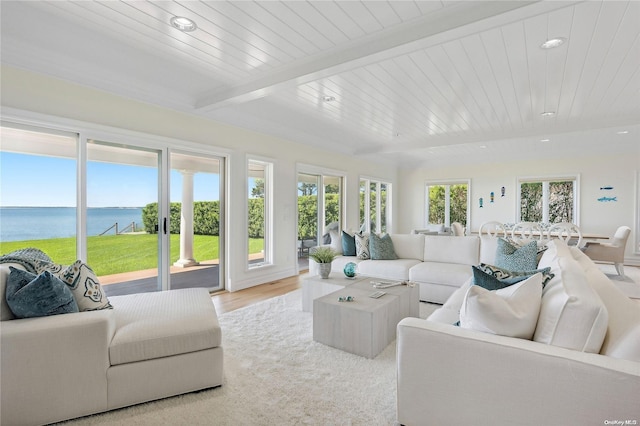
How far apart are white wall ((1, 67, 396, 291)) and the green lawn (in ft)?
3.40

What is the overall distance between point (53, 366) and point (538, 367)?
2.41m

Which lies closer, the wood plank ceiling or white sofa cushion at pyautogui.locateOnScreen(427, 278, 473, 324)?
white sofa cushion at pyautogui.locateOnScreen(427, 278, 473, 324)

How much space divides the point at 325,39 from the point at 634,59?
9.68 feet

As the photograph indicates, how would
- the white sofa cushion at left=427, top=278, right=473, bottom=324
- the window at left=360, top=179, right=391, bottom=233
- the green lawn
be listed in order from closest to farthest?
the white sofa cushion at left=427, top=278, right=473, bottom=324 < the green lawn < the window at left=360, top=179, right=391, bottom=233

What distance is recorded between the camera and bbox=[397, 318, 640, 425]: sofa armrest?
1.22 meters

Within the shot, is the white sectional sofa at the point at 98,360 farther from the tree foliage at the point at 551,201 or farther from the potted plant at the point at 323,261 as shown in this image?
the tree foliage at the point at 551,201

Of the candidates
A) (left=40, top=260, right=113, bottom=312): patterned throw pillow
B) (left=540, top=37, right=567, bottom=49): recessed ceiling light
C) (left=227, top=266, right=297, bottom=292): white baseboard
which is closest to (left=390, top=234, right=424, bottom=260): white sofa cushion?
(left=227, top=266, right=297, bottom=292): white baseboard

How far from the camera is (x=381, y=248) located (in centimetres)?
475

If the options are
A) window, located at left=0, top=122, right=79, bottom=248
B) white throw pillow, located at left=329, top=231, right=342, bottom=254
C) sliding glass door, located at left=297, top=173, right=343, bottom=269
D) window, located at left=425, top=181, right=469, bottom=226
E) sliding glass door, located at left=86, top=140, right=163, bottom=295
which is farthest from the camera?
window, located at left=425, top=181, right=469, bottom=226

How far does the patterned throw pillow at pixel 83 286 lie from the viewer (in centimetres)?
203

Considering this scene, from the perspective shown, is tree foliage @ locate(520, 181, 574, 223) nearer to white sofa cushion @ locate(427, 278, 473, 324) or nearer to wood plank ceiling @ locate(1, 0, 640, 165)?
wood plank ceiling @ locate(1, 0, 640, 165)

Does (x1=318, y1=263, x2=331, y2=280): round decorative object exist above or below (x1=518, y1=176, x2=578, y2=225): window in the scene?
below

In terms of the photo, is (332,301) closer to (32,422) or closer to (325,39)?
(32,422)

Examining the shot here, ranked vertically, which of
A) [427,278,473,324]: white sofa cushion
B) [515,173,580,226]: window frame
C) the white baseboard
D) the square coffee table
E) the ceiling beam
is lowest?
the white baseboard
